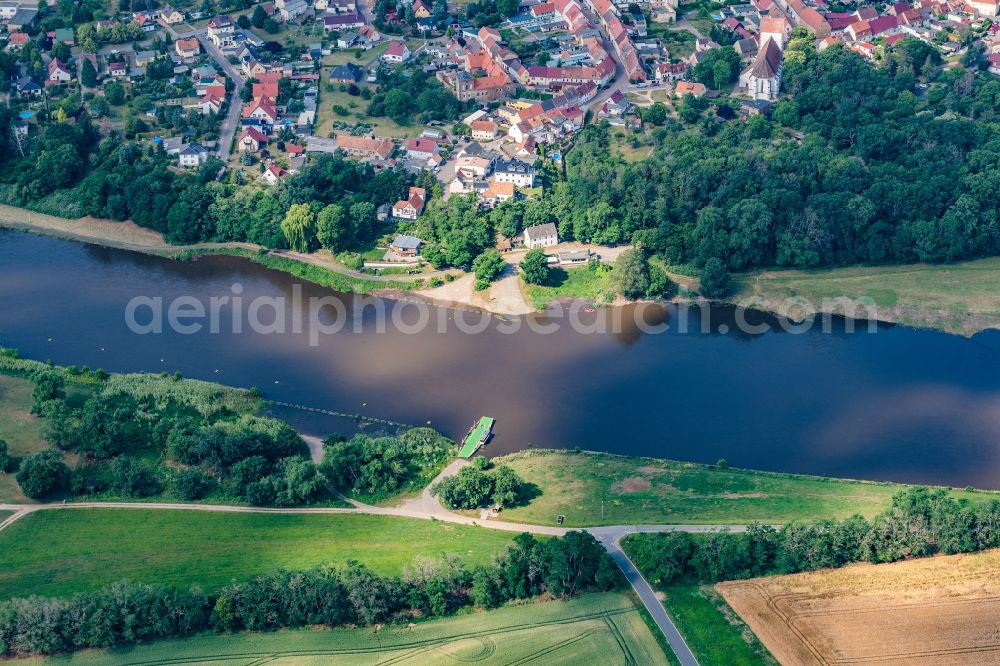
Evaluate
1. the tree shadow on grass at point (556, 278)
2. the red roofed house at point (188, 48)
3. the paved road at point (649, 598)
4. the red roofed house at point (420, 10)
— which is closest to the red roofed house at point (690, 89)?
the tree shadow on grass at point (556, 278)

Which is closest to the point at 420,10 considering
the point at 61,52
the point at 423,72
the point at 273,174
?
the point at 423,72

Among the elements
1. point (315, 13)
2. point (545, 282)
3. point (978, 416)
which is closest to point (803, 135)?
point (545, 282)

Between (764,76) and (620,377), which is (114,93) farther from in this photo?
(764,76)

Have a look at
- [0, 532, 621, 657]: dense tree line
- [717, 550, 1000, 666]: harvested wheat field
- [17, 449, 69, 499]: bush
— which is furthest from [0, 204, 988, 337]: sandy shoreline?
[0, 532, 621, 657]: dense tree line

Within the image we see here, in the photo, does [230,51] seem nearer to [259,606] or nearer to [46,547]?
[46,547]

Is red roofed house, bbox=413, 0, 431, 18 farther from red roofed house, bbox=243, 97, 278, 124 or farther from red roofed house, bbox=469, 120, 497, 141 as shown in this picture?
red roofed house, bbox=243, 97, 278, 124
